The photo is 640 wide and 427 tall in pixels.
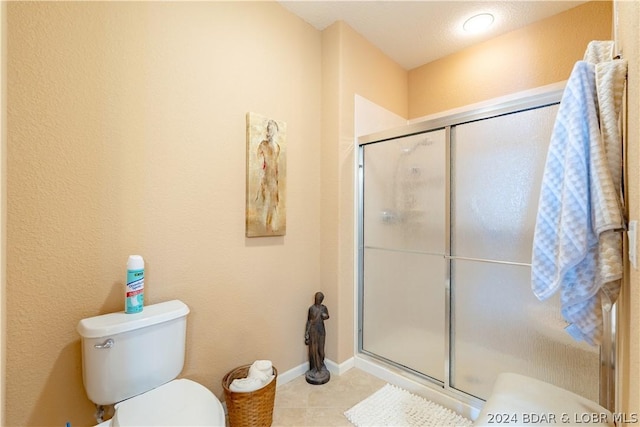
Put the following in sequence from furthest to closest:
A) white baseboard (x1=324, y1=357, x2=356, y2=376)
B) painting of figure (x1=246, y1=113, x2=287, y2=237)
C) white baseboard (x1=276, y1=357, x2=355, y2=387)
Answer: white baseboard (x1=324, y1=357, x2=356, y2=376) → white baseboard (x1=276, y1=357, x2=355, y2=387) → painting of figure (x1=246, y1=113, x2=287, y2=237)

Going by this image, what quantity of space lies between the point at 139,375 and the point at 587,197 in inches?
65.7

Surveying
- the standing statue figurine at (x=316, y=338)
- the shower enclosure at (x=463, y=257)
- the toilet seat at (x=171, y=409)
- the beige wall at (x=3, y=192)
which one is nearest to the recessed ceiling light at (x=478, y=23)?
the shower enclosure at (x=463, y=257)

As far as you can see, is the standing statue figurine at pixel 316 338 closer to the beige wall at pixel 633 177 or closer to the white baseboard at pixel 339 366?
the white baseboard at pixel 339 366

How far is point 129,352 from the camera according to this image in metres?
1.08

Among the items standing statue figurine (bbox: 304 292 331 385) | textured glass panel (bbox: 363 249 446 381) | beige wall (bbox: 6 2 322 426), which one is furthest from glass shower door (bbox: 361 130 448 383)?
beige wall (bbox: 6 2 322 426)

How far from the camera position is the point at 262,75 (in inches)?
68.4

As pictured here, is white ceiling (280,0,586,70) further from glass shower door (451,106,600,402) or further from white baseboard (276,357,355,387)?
white baseboard (276,357,355,387)

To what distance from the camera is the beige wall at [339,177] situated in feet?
6.49

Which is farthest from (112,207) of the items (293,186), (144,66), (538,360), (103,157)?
(538,360)

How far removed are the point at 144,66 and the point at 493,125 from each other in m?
1.74

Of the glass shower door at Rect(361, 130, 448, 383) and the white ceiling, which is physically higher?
the white ceiling

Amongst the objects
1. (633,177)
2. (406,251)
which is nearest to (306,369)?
(406,251)

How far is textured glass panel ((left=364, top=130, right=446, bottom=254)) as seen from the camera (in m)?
1.72

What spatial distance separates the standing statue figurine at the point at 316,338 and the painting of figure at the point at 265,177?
0.57 metres
